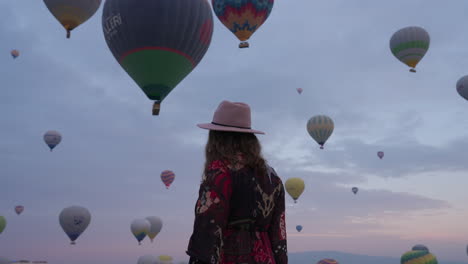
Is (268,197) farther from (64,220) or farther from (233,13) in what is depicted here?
(64,220)

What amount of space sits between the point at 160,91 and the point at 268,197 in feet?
47.1

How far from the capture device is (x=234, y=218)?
10.4 ft

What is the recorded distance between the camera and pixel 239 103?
357cm

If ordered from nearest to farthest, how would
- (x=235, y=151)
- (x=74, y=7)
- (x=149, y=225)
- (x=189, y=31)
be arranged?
(x=235, y=151) → (x=189, y=31) → (x=74, y=7) → (x=149, y=225)

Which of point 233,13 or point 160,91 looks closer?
point 160,91

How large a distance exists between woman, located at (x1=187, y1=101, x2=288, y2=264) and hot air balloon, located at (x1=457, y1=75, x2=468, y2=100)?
39404 millimetres

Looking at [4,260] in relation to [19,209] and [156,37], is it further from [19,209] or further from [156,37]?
[156,37]

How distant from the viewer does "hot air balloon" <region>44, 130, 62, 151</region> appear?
43.3 metres

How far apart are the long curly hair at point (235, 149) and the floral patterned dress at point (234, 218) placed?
6 cm

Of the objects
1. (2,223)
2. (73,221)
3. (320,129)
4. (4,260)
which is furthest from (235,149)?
(2,223)

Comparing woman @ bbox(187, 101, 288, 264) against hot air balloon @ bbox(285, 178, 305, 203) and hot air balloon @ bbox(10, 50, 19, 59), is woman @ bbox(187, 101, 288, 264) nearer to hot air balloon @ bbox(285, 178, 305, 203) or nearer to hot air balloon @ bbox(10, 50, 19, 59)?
hot air balloon @ bbox(285, 178, 305, 203)

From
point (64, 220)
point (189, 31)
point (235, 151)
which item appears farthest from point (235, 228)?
point (64, 220)

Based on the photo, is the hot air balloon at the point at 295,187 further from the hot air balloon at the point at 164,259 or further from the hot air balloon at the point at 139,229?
the hot air balloon at the point at 139,229

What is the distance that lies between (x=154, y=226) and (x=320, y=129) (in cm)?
2224
